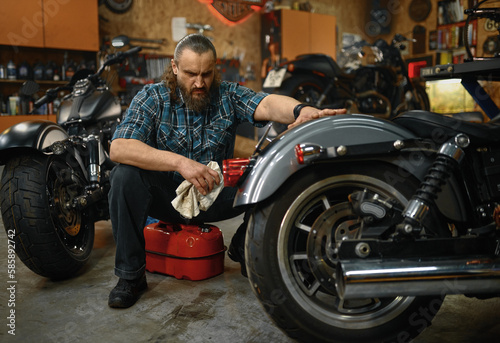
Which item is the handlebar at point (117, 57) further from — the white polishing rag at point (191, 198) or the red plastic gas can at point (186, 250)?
the white polishing rag at point (191, 198)

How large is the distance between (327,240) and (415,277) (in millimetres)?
258

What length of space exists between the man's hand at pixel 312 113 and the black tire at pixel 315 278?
27 cm

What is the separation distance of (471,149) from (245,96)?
0.96m

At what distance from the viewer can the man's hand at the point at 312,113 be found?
1408 millimetres

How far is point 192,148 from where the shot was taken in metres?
1.80

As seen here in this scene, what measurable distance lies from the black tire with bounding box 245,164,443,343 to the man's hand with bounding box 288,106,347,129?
0.27 meters

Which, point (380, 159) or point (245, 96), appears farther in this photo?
point (245, 96)

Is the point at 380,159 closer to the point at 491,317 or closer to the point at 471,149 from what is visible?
the point at 471,149

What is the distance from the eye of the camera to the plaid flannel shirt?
1742mm

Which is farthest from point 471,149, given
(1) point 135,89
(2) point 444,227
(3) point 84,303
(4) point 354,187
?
(1) point 135,89

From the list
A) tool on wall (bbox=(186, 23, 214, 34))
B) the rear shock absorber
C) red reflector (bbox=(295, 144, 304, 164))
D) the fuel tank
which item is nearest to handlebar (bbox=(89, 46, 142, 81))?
the fuel tank

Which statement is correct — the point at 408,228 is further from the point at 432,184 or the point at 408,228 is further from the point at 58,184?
the point at 58,184

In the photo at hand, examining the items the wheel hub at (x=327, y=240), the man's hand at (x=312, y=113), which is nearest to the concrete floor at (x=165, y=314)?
the wheel hub at (x=327, y=240)

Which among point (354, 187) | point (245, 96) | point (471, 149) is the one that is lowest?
point (354, 187)
